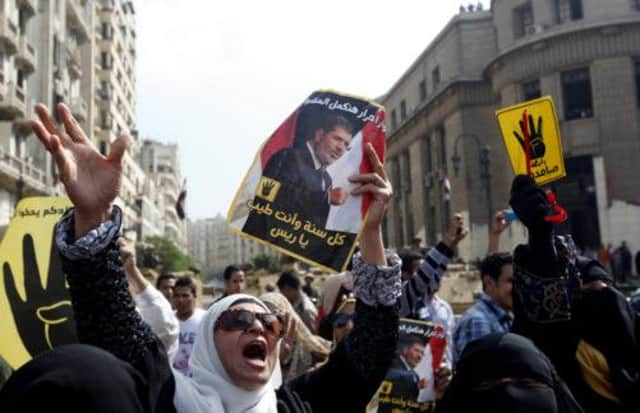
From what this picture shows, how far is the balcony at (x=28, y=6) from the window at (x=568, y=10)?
2292 cm

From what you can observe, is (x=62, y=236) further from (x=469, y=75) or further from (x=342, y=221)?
(x=469, y=75)

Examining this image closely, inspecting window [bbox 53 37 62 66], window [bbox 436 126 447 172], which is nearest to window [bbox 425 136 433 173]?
window [bbox 436 126 447 172]

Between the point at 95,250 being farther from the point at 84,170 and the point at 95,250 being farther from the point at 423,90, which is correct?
the point at 423,90

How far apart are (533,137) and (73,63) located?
33.1 m

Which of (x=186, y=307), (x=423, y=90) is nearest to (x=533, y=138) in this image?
(x=186, y=307)

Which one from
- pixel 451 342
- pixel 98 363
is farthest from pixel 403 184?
pixel 98 363

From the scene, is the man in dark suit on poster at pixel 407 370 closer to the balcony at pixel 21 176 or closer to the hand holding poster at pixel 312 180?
the hand holding poster at pixel 312 180

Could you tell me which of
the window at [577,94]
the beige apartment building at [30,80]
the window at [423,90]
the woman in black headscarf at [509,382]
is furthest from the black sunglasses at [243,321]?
the window at [423,90]

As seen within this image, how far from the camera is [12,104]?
24.1 m

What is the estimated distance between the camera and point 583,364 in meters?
3.22

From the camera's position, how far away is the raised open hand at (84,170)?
209 centimetres

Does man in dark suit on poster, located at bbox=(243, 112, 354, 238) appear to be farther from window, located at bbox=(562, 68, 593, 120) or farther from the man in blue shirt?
window, located at bbox=(562, 68, 593, 120)

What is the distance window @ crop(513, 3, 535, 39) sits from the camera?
1266 inches

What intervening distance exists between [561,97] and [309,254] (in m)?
28.2
